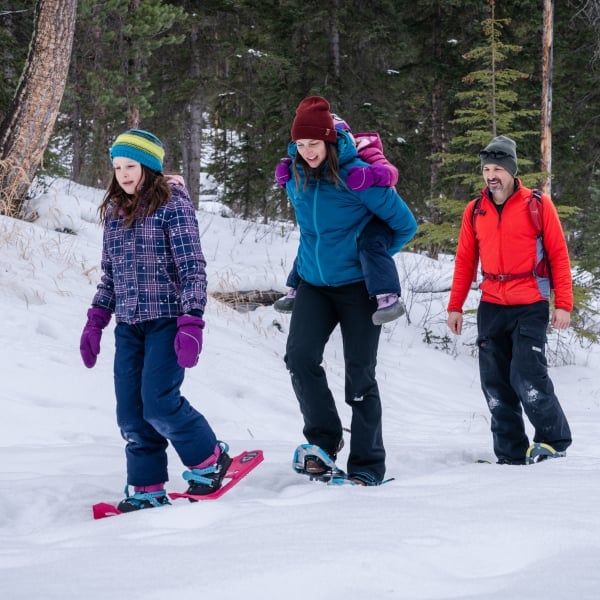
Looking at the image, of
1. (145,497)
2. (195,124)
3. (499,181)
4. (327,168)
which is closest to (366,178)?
(327,168)

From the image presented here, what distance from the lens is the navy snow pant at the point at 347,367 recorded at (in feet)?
12.5

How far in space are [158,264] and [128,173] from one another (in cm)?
53

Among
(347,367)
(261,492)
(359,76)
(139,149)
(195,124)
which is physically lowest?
(261,492)

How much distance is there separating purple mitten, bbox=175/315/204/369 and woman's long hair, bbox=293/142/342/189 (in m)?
1.11

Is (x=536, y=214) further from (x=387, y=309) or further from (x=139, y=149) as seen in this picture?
(x=139, y=149)

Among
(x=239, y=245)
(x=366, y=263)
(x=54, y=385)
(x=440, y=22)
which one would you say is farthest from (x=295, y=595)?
(x=440, y=22)

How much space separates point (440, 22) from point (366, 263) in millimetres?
14160

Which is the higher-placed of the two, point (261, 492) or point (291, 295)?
point (291, 295)

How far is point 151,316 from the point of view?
3.38 meters

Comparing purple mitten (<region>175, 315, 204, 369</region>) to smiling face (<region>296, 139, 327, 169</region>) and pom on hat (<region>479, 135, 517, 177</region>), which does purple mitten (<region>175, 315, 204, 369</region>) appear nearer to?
smiling face (<region>296, 139, 327, 169</region>)

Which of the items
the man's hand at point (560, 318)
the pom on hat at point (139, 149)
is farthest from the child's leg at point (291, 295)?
the man's hand at point (560, 318)

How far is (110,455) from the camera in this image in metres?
4.20

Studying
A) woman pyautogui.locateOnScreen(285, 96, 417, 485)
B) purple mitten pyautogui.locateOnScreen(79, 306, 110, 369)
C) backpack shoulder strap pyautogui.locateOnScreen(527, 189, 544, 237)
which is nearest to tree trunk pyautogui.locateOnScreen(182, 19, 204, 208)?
backpack shoulder strap pyautogui.locateOnScreen(527, 189, 544, 237)

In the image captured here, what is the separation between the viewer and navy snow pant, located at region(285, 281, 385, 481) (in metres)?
3.82
